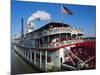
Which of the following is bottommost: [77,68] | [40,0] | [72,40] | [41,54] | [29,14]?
[77,68]

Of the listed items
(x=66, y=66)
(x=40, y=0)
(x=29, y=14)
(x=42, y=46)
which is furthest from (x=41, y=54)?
(x=40, y=0)

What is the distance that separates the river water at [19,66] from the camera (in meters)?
2.27

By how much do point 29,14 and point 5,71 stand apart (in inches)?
29.4

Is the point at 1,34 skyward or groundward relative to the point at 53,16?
groundward

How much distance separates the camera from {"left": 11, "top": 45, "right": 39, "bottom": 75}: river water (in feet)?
7.45

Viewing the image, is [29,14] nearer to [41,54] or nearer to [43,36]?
Answer: [43,36]

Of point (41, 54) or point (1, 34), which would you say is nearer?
point (1, 34)

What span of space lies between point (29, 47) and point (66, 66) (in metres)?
0.55

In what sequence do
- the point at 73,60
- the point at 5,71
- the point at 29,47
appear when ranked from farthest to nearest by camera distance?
1. the point at 73,60
2. the point at 29,47
3. the point at 5,71

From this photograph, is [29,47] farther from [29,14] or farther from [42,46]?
[29,14]

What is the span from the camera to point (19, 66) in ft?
7.57

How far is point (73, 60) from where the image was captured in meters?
2.52

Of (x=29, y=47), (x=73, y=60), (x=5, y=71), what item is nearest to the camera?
(x=5, y=71)
